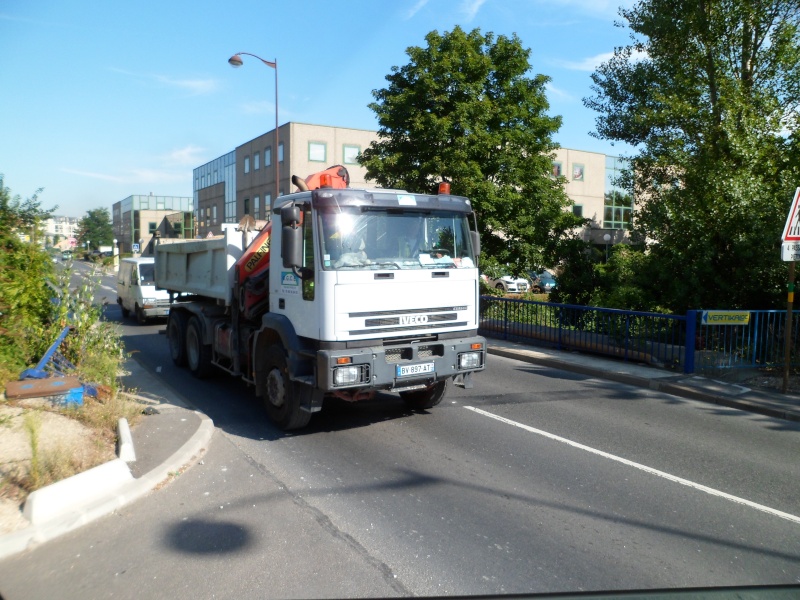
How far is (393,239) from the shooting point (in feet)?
23.6

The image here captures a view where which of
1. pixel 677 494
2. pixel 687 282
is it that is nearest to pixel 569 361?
pixel 687 282

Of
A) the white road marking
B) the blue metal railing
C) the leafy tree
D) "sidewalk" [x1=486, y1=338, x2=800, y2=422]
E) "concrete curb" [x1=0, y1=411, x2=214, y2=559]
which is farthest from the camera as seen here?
the blue metal railing

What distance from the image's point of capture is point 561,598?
1885mm

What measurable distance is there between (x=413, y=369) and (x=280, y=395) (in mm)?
1660

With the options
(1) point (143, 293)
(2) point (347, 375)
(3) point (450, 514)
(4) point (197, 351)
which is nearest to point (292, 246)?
(2) point (347, 375)

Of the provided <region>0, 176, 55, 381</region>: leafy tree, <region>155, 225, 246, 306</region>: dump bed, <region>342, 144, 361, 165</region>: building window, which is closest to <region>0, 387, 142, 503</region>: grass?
<region>0, 176, 55, 381</region>: leafy tree

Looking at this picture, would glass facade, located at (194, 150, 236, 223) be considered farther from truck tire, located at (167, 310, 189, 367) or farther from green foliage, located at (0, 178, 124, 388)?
green foliage, located at (0, 178, 124, 388)

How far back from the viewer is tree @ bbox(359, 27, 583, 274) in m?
18.2

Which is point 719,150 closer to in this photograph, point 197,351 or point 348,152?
point 197,351

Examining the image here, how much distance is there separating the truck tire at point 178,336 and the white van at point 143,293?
6399 millimetres

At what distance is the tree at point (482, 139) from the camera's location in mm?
18172

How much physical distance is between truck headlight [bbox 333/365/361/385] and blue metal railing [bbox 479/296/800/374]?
6.71 m

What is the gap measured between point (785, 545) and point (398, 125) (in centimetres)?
1625

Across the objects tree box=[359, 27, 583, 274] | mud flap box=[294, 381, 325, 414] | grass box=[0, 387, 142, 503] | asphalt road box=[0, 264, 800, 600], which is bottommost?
asphalt road box=[0, 264, 800, 600]
